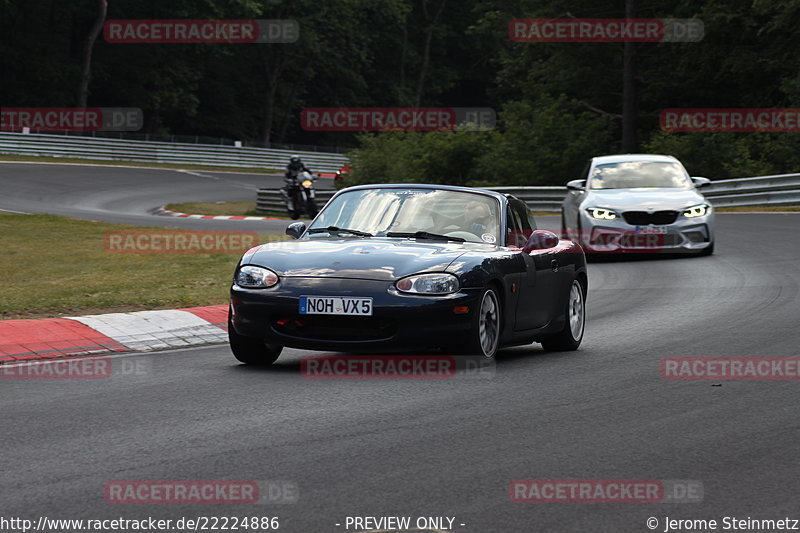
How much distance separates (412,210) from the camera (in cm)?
1040

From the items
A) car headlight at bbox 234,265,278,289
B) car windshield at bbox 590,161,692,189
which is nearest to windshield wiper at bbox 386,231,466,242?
car headlight at bbox 234,265,278,289

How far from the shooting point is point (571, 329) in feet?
36.6

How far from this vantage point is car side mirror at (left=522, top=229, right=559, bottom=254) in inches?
417

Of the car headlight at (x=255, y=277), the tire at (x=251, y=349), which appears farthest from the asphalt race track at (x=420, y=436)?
the car headlight at (x=255, y=277)

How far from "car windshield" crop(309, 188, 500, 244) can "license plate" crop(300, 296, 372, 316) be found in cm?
127

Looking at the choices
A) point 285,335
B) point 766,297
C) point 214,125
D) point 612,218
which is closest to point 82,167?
point 214,125

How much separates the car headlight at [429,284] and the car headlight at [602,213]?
1095 centimetres

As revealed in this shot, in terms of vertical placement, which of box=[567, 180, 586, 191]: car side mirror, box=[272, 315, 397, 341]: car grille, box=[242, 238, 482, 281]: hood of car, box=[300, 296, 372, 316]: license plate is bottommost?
box=[272, 315, 397, 341]: car grille

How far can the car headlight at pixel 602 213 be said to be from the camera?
19.8 meters

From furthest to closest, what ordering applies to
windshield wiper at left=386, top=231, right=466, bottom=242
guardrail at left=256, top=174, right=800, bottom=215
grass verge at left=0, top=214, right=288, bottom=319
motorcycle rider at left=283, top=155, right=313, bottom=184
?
motorcycle rider at left=283, top=155, right=313, bottom=184 < guardrail at left=256, top=174, right=800, bottom=215 < grass verge at left=0, top=214, right=288, bottom=319 < windshield wiper at left=386, top=231, right=466, bottom=242

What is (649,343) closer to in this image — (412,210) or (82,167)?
(412,210)

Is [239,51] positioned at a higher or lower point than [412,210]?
higher

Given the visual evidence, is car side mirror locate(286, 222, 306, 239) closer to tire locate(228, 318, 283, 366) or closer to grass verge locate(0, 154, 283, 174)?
tire locate(228, 318, 283, 366)

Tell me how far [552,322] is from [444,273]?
1.94 metres
